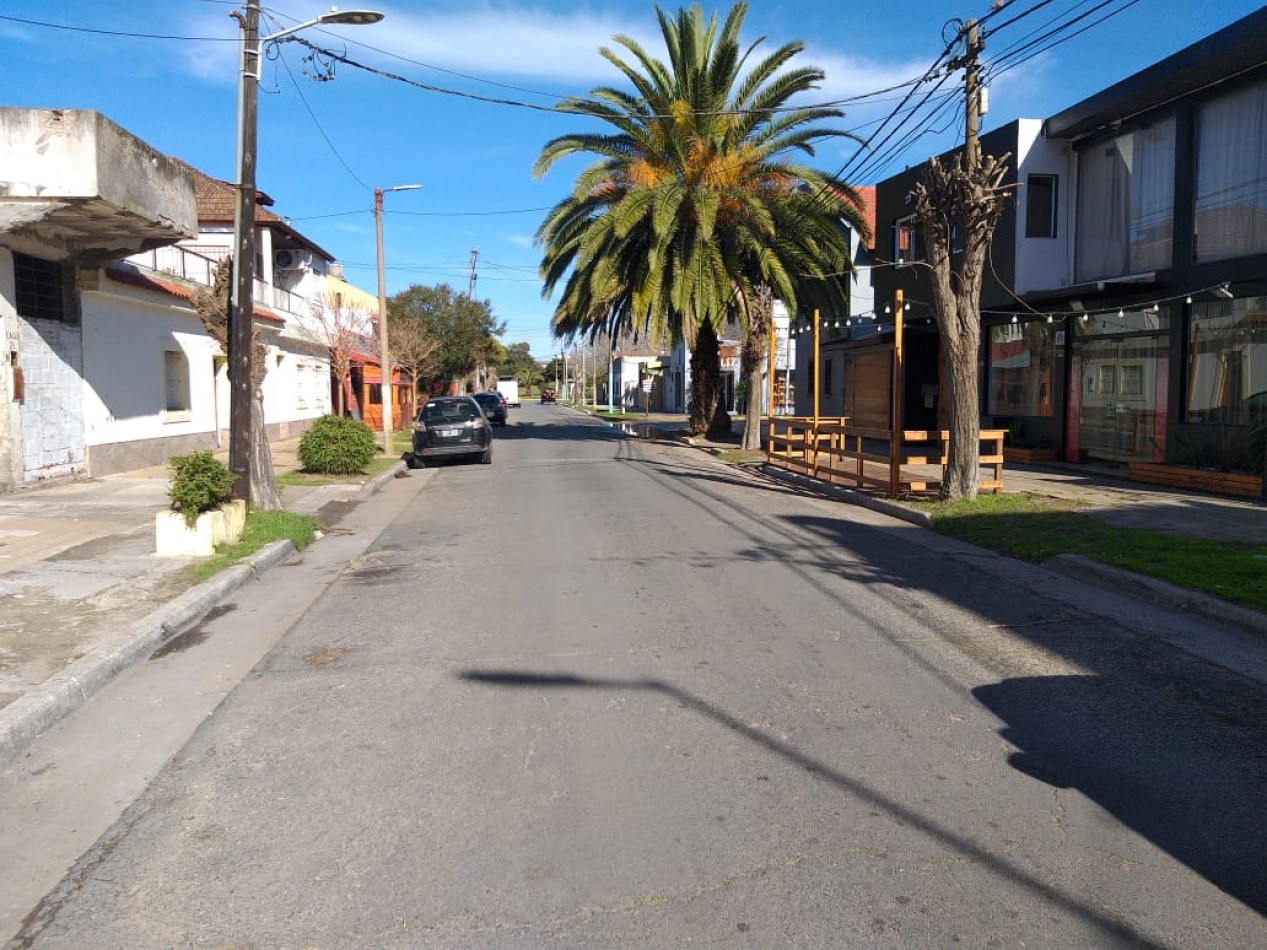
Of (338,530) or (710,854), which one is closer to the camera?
(710,854)

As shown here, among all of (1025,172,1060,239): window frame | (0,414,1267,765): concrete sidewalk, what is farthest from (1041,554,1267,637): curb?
(1025,172,1060,239): window frame

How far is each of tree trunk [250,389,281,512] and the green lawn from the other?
28.2ft

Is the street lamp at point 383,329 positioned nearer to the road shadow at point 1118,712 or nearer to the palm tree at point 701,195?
the palm tree at point 701,195

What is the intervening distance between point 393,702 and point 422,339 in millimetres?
42108

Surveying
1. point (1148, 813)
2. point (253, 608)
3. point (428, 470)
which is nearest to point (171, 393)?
point (428, 470)

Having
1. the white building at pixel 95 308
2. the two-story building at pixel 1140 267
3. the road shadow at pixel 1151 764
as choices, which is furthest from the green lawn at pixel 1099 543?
the white building at pixel 95 308

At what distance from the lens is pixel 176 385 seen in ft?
67.5

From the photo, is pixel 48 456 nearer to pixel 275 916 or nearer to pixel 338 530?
pixel 338 530

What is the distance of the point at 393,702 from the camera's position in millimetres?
5629

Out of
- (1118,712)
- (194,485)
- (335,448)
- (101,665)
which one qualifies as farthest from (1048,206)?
(101,665)

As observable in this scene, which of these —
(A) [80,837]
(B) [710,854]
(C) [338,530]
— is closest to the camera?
(B) [710,854]

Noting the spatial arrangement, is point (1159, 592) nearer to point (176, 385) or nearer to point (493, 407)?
point (176, 385)

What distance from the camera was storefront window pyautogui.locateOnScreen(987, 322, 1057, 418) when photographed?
20422 millimetres

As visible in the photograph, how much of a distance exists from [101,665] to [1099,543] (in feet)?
29.6
